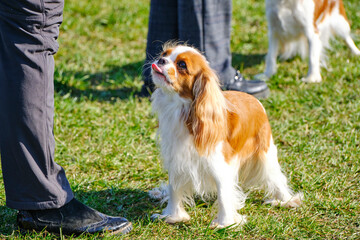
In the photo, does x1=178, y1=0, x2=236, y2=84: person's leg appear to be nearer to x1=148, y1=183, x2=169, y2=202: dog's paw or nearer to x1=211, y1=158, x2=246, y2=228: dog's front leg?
x1=148, y1=183, x2=169, y2=202: dog's paw

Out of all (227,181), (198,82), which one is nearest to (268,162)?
(227,181)

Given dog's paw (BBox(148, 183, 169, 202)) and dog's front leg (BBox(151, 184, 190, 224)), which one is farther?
dog's paw (BBox(148, 183, 169, 202))

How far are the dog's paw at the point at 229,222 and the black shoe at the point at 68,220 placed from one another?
56 centimetres

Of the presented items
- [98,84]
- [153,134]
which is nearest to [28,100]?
[153,134]

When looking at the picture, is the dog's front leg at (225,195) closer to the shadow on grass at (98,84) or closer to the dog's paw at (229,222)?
the dog's paw at (229,222)

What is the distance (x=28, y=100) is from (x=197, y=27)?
226cm

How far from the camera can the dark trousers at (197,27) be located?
430cm

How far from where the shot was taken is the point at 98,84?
5152mm

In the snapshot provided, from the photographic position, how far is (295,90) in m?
4.88

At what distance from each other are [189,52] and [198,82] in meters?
0.17

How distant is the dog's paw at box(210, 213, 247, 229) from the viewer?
2.84 meters

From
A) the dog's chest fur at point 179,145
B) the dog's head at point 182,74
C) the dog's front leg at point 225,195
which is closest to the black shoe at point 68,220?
the dog's chest fur at point 179,145

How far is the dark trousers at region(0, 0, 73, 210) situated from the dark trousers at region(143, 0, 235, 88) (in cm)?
197

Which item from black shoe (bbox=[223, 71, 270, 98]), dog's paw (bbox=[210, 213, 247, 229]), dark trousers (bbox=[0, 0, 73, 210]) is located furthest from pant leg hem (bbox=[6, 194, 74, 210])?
black shoe (bbox=[223, 71, 270, 98])
